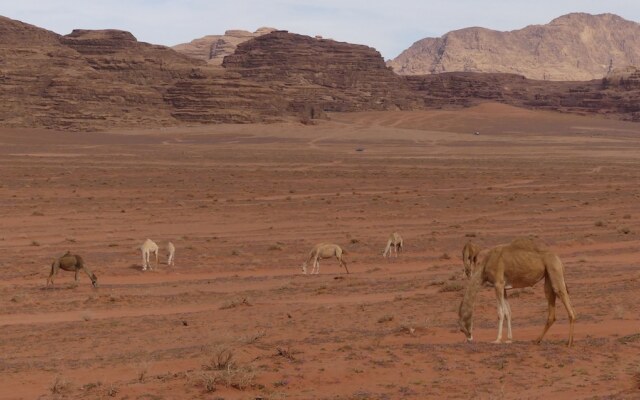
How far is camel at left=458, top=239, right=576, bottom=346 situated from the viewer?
11023 mm

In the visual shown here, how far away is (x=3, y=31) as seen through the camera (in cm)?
16500

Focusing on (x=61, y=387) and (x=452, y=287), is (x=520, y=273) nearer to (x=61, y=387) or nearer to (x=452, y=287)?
(x=61, y=387)

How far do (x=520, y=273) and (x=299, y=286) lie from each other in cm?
950

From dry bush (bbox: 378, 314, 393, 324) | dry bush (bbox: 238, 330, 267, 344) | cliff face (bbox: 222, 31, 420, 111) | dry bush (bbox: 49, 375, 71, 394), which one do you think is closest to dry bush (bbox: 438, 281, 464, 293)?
dry bush (bbox: 378, 314, 393, 324)

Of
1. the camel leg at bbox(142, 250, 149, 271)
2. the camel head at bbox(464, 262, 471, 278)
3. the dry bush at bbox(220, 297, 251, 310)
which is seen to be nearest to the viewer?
the dry bush at bbox(220, 297, 251, 310)

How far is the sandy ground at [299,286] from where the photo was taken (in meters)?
10.6

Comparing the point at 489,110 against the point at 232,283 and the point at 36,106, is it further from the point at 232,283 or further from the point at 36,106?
the point at 232,283

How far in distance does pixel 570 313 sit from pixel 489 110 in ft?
587

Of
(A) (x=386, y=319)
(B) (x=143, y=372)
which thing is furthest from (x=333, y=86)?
(B) (x=143, y=372)

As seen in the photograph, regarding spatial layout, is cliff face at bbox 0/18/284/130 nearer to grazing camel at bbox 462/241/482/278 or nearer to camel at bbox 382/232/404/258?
camel at bbox 382/232/404/258

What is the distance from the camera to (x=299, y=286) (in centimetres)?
2011

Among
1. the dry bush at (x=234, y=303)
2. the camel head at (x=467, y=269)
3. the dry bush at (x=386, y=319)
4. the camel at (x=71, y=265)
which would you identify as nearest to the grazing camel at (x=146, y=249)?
the camel at (x=71, y=265)

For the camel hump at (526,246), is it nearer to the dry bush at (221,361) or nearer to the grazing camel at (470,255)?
the dry bush at (221,361)

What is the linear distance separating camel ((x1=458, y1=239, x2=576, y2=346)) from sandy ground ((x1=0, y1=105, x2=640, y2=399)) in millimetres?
594
